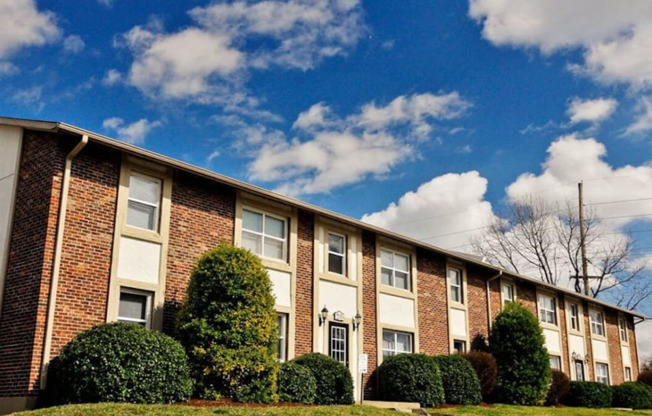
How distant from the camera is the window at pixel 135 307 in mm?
14898

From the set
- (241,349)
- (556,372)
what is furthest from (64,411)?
(556,372)

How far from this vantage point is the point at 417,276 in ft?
76.9

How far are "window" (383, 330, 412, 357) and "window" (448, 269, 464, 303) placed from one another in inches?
133

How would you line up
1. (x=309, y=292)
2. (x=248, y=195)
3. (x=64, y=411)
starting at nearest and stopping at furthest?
(x=64, y=411), (x=248, y=195), (x=309, y=292)

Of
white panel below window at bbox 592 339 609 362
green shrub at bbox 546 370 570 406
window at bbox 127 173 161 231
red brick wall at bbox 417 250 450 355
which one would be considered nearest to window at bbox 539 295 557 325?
white panel below window at bbox 592 339 609 362

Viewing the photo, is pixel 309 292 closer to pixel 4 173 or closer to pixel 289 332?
pixel 289 332

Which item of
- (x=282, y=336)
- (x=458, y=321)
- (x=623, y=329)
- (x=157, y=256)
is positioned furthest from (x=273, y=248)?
(x=623, y=329)

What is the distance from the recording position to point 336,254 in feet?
67.9

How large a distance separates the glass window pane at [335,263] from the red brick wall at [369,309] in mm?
893

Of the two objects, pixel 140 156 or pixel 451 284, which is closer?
pixel 140 156

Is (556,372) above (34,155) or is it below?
below

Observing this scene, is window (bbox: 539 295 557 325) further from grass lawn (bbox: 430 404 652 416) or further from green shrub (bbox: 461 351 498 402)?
green shrub (bbox: 461 351 498 402)

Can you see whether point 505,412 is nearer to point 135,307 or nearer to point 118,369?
point 135,307

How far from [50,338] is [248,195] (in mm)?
6388
